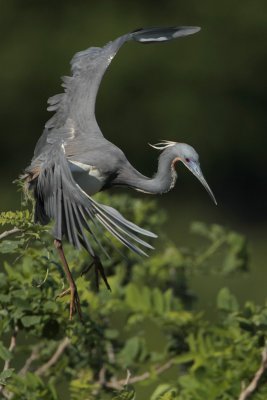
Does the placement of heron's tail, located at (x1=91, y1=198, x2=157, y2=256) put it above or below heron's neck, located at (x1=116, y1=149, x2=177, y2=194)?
above

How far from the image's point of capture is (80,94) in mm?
4105

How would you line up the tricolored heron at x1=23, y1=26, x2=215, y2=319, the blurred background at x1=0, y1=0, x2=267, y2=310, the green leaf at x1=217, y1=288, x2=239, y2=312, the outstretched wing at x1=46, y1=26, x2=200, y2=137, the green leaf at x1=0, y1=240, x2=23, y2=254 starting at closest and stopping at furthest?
the green leaf at x1=0, y1=240, x2=23, y2=254
the tricolored heron at x1=23, y1=26, x2=215, y2=319
the green leaf at x1=217, y1=288, x2=239, y2=312
the outstretched wing at x1=46, y1=26, x2=200, y2=137
the blurred background at x1=0, y1=0, x2=267, y2=310

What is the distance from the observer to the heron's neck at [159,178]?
3914mm

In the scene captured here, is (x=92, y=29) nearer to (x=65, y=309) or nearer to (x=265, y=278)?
(x=265, y=278)

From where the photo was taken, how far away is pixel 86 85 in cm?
413

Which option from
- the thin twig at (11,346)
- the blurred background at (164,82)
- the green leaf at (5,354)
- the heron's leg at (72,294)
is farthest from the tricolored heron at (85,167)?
the blurred background at (164,82)

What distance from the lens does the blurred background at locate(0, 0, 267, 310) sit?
12508 millimetres

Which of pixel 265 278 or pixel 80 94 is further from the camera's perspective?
pixel 265 278

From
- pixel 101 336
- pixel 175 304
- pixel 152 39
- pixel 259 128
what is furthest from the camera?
pixel 259 128

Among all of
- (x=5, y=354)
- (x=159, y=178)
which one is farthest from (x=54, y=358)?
(x=5, y=354)

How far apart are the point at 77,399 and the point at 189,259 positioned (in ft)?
3.67

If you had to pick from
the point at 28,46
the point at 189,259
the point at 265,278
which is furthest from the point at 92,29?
the point at 189,259

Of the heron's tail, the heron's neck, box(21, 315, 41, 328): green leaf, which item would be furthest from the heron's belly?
box(21, 315, 41, 328): green leaf

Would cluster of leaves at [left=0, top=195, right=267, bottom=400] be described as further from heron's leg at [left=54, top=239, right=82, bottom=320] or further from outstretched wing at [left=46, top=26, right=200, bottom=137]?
outstretched wing at [left=46, top=26, right=200, bottom=137]
